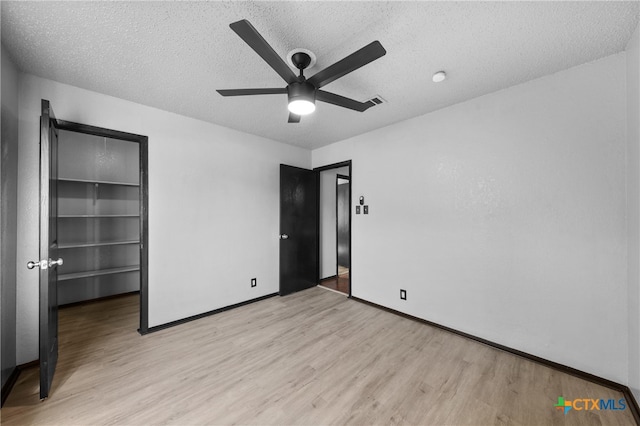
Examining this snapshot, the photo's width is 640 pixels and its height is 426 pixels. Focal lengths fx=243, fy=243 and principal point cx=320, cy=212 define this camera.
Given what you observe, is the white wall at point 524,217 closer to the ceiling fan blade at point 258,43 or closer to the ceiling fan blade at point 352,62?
the ceiling fan blade at point 352,62

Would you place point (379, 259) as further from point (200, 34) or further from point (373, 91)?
point (200, 34)

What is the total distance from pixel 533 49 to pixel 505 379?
2520 millimetres

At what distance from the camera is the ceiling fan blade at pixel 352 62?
128 cm

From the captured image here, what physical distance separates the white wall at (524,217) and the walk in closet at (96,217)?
404 cm

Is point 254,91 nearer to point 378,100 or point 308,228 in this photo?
point 378,100

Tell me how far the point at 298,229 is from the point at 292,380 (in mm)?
2411

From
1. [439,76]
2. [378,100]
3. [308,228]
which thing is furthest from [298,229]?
[439,76]

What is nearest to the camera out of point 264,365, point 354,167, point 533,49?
point 533,49

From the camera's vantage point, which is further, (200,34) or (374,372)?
(374,372)

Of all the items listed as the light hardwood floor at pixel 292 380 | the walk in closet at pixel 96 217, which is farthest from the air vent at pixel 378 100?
the walk in closet at pixel 96 217

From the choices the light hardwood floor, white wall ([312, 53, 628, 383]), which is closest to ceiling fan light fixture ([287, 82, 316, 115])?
white wall ([312, 53, 628, 383])

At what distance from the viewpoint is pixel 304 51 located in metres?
1.65

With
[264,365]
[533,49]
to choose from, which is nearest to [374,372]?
[264,365]

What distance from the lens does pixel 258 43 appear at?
1259 millimetres
